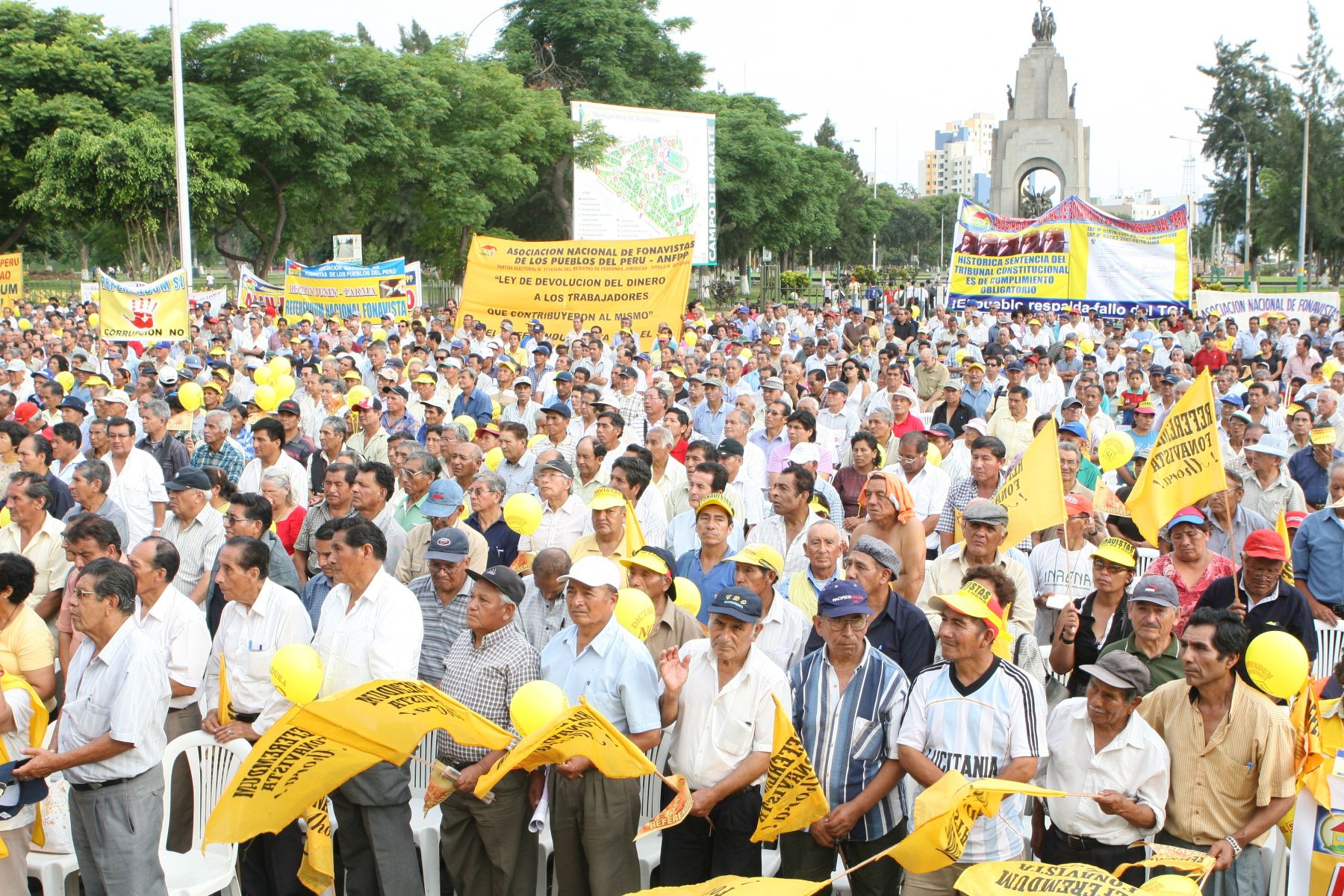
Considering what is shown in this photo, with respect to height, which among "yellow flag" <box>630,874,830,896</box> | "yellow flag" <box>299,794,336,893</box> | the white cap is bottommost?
"yellow flag" <box>299,794,336,893</box>

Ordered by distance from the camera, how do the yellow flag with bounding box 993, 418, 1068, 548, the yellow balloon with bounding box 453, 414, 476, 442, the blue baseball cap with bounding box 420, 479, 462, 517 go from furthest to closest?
the yellow balloon with bounding box 453, 414, 476, 442 → the blue baseball cap with bounding box 420, 479, 462, 517 → the yellow flag with bounding box 993, 418, 1068, 548

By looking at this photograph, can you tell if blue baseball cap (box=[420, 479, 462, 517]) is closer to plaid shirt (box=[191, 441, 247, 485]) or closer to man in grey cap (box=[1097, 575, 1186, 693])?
plaid shirt (box=[191, 441, 247, 485])

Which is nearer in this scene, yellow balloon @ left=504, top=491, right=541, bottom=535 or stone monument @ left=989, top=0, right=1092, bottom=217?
yellow balloon @ left=504, top=491, right=541, bottom=535

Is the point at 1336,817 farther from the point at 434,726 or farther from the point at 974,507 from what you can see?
the point at 434,726

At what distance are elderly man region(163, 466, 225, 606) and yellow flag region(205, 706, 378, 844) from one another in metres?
2.39

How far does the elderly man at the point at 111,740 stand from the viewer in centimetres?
437

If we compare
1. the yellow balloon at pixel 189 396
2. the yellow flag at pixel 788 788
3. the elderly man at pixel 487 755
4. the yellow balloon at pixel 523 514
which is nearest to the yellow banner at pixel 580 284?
the yellow balloon at pixel 189 396

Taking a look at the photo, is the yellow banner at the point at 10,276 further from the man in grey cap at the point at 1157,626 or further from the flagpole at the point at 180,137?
the man in grey cap at the point at 1157,626

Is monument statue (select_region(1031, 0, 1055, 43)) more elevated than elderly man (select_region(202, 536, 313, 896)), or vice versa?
monument statue (select_region(1031, 0, 1055, 43))

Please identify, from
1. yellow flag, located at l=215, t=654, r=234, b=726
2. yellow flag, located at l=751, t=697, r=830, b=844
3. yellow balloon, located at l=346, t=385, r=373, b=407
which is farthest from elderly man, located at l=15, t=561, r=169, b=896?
yellow balloon, located at l=346, t=385, r=373, b=407

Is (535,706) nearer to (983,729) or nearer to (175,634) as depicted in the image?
(983,729)

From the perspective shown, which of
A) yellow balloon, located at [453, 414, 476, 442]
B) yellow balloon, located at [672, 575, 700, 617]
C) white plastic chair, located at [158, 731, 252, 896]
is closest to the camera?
white plastic chair, located at [158, 731, 252, 896]

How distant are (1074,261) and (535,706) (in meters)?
19.0

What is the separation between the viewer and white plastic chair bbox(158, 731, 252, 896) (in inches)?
190
